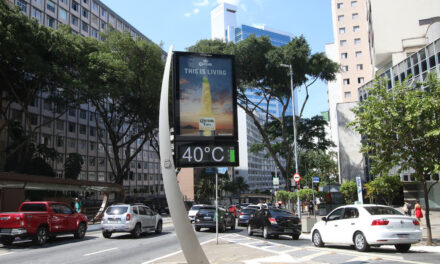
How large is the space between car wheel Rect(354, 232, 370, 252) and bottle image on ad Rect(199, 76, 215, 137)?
247 inches

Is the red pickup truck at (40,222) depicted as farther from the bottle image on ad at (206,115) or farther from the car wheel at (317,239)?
the car wheel at (317,239)

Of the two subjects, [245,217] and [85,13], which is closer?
[245,217]

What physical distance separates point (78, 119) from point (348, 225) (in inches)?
2078

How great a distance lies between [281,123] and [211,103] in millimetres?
27940

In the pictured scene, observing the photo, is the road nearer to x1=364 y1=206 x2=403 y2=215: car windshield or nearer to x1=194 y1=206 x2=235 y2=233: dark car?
x1=364 y1=206 x2=403 y2=215: car windshield

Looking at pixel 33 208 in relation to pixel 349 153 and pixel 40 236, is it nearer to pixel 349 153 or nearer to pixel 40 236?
pixel 40 236

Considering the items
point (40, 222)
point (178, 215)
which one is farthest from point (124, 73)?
point (178, 215)

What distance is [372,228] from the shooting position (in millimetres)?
12344

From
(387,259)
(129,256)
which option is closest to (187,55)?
(129,256)

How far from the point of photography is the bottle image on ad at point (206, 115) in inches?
407

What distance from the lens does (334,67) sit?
37438 millimetres

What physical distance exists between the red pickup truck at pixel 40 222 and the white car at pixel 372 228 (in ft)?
37.9

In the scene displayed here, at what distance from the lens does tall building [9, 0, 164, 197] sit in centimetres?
5156

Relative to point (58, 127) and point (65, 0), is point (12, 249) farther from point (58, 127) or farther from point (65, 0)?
point (65, 0)
